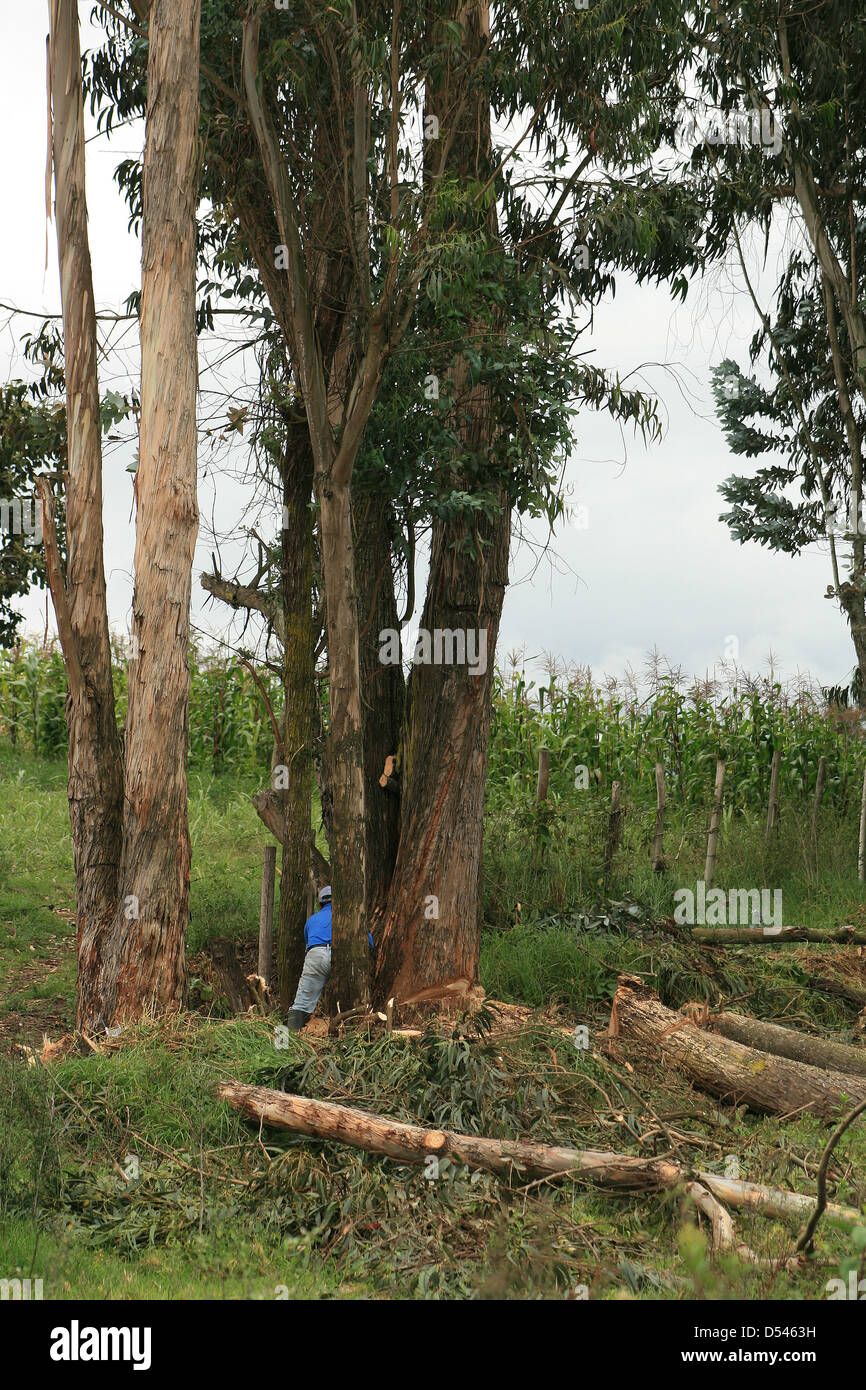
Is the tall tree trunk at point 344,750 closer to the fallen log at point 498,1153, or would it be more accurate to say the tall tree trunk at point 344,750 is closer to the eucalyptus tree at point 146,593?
the eucalyptus tree at point 146,593

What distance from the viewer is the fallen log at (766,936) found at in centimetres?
1144

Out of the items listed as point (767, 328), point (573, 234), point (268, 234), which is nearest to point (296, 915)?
point (268, 234)

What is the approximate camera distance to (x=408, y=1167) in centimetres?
627

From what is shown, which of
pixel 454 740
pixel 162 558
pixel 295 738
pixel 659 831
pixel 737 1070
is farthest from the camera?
pixel 659 831

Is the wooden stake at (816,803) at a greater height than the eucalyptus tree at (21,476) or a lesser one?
lesser

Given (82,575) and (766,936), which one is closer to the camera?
(82,575)

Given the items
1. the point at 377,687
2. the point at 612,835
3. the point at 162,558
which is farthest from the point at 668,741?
the point at 162,558

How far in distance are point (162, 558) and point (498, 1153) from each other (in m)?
4.45

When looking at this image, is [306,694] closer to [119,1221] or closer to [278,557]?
[278,557]

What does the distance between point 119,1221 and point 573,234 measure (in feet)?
28.2

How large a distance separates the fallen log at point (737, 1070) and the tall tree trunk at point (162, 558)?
3.27m

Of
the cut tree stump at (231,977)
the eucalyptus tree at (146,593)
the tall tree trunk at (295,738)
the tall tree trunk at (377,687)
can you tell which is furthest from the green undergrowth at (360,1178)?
the tall tree trunk at (377,687)

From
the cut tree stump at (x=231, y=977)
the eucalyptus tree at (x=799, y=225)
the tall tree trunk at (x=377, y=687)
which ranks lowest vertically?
the cut tree stump at (x=231, y=977)

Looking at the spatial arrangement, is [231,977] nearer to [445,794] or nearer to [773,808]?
[445,794]
